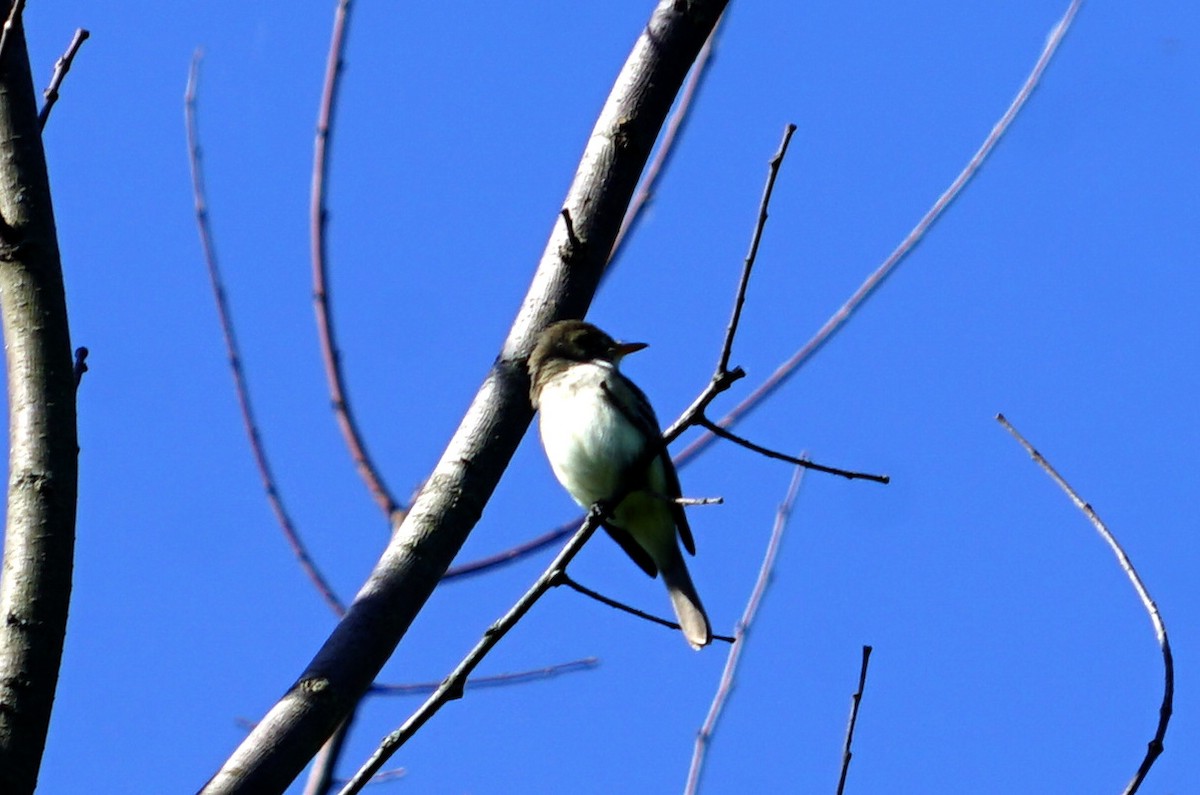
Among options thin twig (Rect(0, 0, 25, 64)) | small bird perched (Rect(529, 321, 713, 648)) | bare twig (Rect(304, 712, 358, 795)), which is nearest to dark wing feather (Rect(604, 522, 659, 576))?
small bird perched (Rect(529, 321, 713, 648))

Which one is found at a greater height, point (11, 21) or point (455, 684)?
point (11, 21)

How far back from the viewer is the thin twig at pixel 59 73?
10.0 ft

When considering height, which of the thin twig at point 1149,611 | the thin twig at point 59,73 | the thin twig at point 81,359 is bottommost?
the thin twig at point 1149,611

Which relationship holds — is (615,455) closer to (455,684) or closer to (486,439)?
(486,439)

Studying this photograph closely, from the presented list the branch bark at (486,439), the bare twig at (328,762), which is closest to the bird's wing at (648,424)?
the branch bark at (486,439)

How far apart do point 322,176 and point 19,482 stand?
1.51 meters

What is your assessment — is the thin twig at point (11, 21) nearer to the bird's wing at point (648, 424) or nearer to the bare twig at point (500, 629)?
the bare twig at point (500, 629)

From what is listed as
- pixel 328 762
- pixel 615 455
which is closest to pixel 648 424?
pixel 615 455

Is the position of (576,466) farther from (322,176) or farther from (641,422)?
(322,176)

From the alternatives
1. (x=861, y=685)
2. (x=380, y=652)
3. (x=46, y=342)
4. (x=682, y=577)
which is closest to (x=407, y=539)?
(x=380, y=652)

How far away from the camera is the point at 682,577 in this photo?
5.11 m

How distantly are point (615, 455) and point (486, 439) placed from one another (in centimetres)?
129

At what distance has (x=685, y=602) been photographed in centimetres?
500

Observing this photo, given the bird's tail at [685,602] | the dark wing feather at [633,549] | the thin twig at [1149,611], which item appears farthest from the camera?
the dark wing feather at [633,549]
